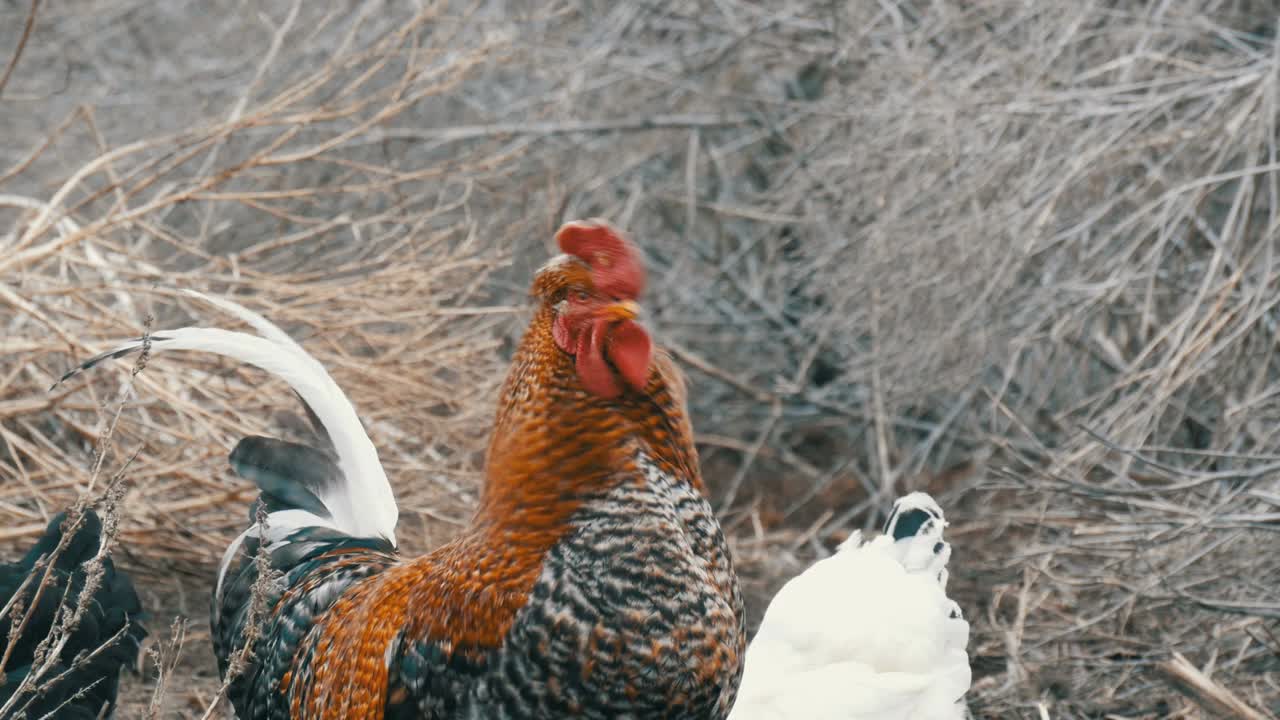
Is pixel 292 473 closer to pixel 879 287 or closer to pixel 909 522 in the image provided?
pixel 909 522

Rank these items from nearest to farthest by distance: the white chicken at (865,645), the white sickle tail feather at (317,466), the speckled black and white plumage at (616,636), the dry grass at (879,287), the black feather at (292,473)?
the speckled black and white plumage at (616,636), the white chicken at (865,645), the white sickle tail feather at (317,466), the black feather at (292,473), the dry grass at (879,287)

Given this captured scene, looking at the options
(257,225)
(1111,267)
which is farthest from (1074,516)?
(257,225)

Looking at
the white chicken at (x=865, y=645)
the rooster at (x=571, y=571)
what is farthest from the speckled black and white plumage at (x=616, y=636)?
the white chicken at (x=865, y=645)

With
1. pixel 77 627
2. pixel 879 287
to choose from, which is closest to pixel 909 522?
pixel 879 287

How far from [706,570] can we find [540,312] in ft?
2.05

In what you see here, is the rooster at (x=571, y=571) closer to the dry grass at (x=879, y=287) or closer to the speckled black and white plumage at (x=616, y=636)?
the speckled black and white plumage at (x=616, y=636)

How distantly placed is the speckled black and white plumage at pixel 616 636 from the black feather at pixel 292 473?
1.13 m

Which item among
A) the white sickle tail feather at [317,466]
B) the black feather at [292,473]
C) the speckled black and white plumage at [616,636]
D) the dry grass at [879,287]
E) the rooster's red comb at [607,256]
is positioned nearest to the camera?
the speckled black and white plumage at [616,636]

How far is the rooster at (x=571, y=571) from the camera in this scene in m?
2.48

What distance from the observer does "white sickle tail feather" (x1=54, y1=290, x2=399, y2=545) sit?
3439mm

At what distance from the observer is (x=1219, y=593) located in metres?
4.22

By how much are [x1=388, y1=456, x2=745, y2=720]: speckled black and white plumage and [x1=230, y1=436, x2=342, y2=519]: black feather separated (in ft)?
3.72

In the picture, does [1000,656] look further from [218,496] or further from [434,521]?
[218,496]

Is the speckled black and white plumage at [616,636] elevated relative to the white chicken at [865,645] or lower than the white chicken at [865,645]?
elevated
